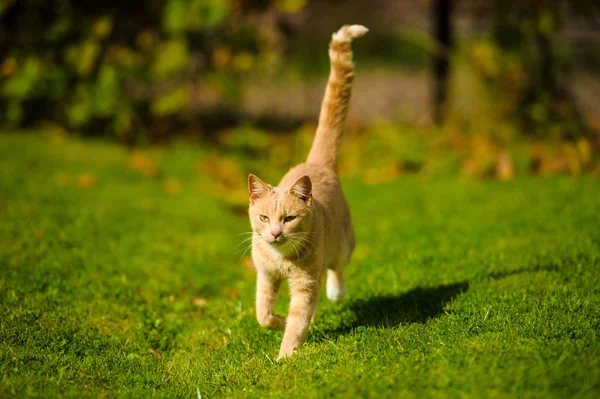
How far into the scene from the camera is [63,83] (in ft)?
35.0

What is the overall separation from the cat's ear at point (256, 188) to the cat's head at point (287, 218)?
3.4 inches

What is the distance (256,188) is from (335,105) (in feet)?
3.83

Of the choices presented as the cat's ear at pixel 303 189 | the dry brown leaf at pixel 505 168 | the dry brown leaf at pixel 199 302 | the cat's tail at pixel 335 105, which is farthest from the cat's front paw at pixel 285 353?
the dry brown leaf at pixel 505 168

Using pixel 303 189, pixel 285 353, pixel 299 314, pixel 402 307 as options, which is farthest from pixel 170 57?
pixel 285 353

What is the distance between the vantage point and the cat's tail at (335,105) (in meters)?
4.97

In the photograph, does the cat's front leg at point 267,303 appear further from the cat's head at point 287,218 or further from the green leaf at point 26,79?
the green leaf at point 26,79

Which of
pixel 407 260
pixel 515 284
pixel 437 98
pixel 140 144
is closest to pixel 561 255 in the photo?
pixel 515 284

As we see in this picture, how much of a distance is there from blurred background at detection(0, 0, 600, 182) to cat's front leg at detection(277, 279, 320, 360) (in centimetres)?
518

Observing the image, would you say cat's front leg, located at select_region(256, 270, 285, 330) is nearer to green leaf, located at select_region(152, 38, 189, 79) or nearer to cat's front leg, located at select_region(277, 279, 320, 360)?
cat's front leg, located at select_region(277, 279, 320, 360)

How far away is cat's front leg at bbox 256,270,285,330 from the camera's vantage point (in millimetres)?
4152

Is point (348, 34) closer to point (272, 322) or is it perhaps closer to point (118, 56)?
point (272, 322)

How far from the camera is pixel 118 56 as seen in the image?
34.8ft

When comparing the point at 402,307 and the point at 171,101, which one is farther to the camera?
the point at 171,101

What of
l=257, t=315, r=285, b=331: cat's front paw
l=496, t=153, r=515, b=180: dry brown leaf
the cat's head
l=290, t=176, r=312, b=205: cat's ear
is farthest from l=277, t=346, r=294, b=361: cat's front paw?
l=496, t=153, r=515, b=180: dry brown leaf
